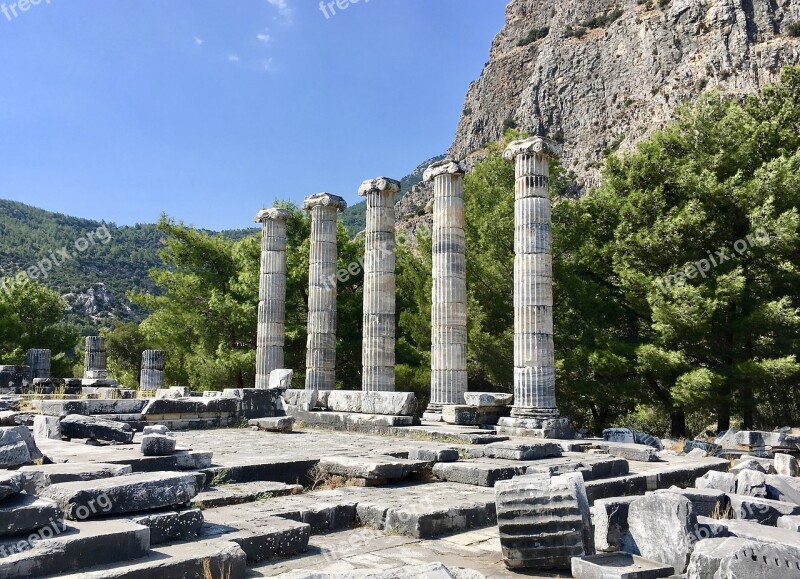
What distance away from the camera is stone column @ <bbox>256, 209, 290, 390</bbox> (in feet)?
79.3

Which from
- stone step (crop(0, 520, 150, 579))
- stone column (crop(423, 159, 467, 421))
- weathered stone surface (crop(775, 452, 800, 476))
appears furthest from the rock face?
stone step (crop(0, 520, 150, 579))

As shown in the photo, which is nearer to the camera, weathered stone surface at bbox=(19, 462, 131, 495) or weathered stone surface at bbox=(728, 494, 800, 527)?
weathered stone surface at bbox=(19, 462, 131, 495)

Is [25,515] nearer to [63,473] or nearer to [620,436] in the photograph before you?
[63,473]

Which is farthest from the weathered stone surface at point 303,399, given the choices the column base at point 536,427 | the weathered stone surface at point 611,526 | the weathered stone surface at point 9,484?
the weathered stone surface at point 9,484

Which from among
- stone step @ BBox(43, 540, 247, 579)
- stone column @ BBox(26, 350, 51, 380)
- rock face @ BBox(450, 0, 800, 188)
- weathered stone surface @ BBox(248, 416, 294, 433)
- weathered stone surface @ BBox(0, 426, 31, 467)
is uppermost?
rock face @ BBox(450, 0, 800, 188)

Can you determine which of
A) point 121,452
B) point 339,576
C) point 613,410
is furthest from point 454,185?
point 339,576

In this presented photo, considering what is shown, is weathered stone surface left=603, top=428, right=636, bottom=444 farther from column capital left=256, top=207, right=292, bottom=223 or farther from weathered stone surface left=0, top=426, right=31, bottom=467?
column capital left=256, top=207, right=292, bottom=223

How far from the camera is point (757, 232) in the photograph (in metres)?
18.5

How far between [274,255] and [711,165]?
15029 millimetres

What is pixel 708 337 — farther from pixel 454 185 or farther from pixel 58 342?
pixel 58 342

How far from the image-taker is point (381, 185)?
21.1 m

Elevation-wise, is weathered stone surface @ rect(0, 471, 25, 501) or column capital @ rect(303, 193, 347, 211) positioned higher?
column capital @ rect(303, 193, 347, 211)

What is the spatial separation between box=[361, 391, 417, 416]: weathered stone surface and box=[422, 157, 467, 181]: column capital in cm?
Result: 714

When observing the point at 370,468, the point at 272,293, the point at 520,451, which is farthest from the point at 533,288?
the point at 272,293
